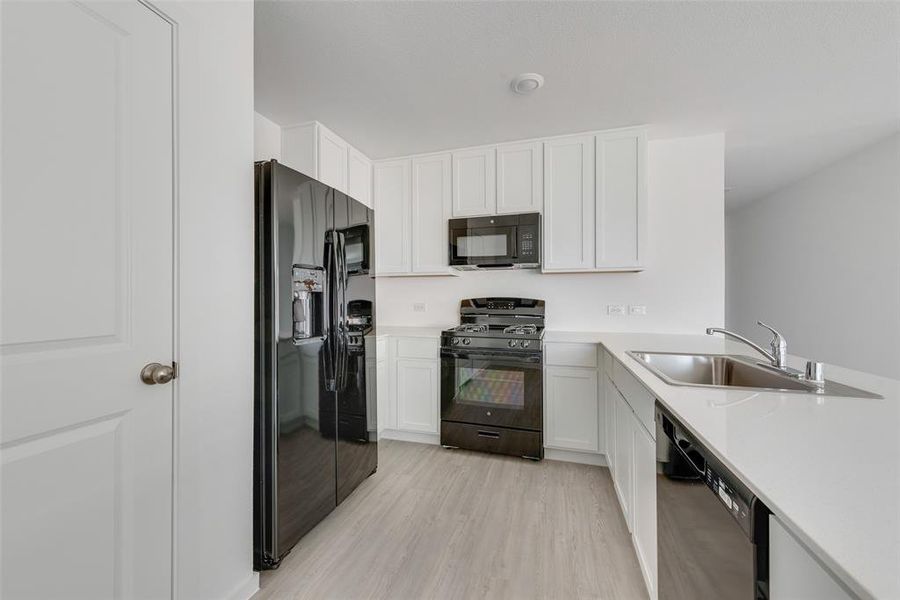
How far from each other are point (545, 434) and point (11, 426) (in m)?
2.60

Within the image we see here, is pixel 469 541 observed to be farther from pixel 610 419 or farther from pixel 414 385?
pixel 414 385

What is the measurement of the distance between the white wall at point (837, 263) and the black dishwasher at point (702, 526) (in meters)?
3.22

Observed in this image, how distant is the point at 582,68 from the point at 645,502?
215 centimetres

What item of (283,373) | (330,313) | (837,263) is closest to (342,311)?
(330,313)

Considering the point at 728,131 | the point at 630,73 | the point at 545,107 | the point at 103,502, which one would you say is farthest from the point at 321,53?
the point at 728,131

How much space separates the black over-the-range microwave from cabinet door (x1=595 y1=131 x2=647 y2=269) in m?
0.49

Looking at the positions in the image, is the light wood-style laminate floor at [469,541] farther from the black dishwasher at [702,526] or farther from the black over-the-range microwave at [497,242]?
the black over-the-range microwave at [497,242]

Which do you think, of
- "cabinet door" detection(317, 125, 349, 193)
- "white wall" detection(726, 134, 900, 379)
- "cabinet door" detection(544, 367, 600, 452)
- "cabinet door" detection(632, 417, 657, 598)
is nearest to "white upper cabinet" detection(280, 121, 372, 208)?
"cabinet door" detection(317, 125, 349, 193)

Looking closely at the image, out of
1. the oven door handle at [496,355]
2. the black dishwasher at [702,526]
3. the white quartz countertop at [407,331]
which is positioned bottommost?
the black dishwasher at [702,526]

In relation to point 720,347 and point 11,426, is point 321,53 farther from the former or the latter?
point 720,347

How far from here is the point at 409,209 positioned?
3268mm

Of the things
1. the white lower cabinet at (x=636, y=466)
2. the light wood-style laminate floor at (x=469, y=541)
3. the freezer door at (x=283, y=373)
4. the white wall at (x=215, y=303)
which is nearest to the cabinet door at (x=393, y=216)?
the freezer door at (x=283, y=373)

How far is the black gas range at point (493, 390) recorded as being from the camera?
104 inches

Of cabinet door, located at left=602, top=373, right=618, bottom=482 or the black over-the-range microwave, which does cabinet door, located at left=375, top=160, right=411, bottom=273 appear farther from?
cabinet door, located at left=602, top=373, right=618, bottom=482
